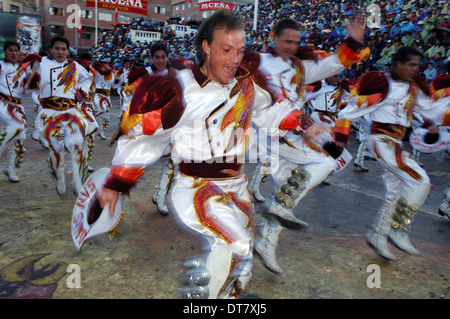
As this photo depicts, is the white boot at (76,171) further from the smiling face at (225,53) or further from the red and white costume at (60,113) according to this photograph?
the smiling face at (225,53)

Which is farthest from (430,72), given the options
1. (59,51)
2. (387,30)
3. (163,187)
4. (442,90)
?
(59,51)

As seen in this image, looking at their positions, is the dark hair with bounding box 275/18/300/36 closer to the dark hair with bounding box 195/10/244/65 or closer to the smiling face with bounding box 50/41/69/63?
the dark hair with bounding box 195/10/244/65

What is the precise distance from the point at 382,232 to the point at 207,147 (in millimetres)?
2447

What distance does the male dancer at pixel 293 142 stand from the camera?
3.31m

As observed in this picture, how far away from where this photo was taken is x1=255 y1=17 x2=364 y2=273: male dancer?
331cm

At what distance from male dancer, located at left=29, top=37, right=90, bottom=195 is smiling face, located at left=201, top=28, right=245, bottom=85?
144 inches

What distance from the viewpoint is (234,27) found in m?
2.32

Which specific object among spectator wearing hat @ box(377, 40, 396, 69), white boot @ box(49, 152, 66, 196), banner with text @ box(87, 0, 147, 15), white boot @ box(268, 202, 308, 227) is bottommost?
white boot @ box(49, 152, 66, 196)

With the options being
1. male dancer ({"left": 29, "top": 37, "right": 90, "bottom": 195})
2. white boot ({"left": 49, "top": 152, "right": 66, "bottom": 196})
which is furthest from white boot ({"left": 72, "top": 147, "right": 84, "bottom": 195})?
white boot ({"left": 49, "top": 152, "right": 66, "bottom": 196})

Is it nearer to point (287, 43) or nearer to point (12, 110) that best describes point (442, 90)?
point (287, 43)

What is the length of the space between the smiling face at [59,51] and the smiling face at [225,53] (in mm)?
3857

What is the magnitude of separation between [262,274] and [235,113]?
5.45ft

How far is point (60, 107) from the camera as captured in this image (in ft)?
17.8
